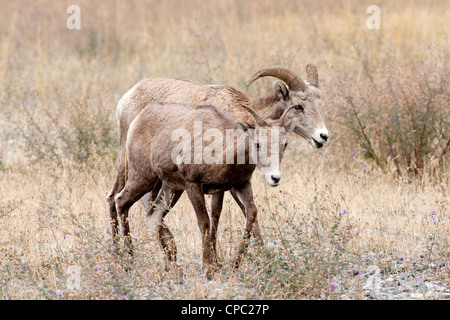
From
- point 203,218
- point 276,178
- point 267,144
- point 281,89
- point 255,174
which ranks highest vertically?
point 281,89

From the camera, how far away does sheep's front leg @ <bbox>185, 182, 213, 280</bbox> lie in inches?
287

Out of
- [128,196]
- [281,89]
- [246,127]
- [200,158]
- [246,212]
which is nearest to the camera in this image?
[246,127]

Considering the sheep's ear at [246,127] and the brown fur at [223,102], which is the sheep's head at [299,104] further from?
the sheep's ear at [246,127]

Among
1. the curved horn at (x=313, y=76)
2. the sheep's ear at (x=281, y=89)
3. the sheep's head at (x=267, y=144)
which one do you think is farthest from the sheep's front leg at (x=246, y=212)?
the curved horn at (x=313, y=76)

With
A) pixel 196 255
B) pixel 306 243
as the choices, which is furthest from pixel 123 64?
pixel 306 243

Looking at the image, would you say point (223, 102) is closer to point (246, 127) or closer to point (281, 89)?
point (281, 89)

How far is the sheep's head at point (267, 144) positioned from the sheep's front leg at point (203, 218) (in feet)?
2.07

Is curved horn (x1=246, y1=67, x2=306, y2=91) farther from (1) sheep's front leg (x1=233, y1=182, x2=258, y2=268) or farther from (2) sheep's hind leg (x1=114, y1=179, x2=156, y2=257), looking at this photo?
(2) sheep's hind leg (x1=114, y1=179, x2=156, y2=257)

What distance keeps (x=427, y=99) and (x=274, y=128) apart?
4432mm

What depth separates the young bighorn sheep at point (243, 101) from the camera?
27.4 ft

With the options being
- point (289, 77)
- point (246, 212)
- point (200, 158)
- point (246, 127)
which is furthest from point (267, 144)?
point (289, 77)

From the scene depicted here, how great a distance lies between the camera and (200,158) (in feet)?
23.9

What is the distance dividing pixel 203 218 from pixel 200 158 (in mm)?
582

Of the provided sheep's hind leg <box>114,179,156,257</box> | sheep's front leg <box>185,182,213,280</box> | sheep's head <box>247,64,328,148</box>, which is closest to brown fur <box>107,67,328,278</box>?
sheep's head <box>247,64,328,148</box>
